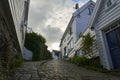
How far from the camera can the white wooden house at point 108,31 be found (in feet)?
22.4

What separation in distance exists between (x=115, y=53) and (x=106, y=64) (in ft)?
2.58

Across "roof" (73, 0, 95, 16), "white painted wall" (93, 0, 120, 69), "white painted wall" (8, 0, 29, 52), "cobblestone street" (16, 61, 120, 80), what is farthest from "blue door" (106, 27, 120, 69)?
"roof" (73, 0, 95, 16)

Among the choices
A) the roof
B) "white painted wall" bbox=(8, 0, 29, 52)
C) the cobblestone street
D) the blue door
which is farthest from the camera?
the roof

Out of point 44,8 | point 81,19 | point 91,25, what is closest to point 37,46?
point 44,8

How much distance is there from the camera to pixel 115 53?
23.0 ft

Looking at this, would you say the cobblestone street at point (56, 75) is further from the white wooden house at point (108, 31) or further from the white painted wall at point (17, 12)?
the white painted wall at point (17, 12)

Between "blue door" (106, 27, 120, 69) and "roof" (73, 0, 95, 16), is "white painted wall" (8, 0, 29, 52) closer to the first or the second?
"blue door" (106, 27, 120, 69)

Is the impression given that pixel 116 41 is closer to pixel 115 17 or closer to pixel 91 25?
pixel 115 17

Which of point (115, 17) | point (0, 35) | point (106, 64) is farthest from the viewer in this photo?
point (106, 64)

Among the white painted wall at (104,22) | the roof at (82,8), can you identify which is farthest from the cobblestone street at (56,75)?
the roof at (82,8)

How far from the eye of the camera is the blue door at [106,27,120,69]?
6.81m

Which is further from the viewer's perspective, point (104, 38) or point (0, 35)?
point (104, 38)

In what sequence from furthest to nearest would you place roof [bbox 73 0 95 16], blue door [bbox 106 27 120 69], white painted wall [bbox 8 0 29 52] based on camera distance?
roof [bbox 73 0 95 16], blue door [bbox 106 27 120 69], white painted wall [bbox 8 0 29 52]

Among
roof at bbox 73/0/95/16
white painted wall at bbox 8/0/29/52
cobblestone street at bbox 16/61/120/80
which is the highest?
roof at bbox 73/0/95/16
